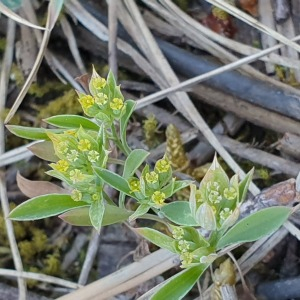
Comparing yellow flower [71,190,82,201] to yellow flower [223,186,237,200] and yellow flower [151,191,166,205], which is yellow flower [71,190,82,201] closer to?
yellow flower [151,191,166,205]

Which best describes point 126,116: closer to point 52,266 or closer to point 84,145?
point 84,145

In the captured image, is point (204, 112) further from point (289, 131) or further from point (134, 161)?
point (134, 161)

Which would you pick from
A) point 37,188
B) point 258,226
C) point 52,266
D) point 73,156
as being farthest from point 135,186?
point 52,266

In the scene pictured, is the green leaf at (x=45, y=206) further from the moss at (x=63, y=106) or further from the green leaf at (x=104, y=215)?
the moss at (x=63, y=106)

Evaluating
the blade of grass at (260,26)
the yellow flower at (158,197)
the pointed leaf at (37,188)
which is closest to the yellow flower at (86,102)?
the yellow flower at (158,197)

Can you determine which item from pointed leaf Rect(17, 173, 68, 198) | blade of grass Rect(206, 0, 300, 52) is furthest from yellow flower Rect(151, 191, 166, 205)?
blade of grass Rect(206, 0, 300, 52)
